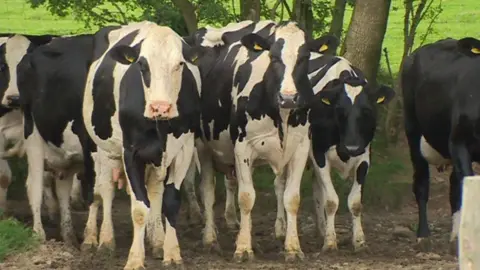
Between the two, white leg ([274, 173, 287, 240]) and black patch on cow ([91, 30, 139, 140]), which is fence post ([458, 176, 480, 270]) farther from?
white leg ([274, 173, 287, 240])

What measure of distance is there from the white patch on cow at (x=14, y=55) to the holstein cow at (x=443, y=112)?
4669mm

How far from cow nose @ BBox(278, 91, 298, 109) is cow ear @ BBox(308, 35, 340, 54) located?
42.2 inches

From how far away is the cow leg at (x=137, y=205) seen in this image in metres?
10.4

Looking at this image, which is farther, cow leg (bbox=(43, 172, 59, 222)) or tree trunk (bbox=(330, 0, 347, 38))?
tree trunk (bbox=(330, 0, 347, 38))

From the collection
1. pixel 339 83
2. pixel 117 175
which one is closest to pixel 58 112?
pixel 117 175

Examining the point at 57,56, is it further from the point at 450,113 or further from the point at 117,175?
the point at 450,113

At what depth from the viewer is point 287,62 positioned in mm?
11305

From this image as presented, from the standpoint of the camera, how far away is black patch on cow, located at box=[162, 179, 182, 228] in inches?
425

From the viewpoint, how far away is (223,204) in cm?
1551

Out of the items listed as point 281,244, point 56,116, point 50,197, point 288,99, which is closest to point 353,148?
point 281,244

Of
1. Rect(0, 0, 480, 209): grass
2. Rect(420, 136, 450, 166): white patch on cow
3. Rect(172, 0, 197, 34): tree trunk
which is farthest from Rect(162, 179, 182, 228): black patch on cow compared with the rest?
Rect(172, 0, 197, 34): tree trunk

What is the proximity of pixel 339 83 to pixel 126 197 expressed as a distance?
14.5 feet

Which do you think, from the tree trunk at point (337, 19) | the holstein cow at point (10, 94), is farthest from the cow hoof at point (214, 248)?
the tree trunk at point (337, 19)

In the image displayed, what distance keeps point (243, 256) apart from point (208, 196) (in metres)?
1.51
